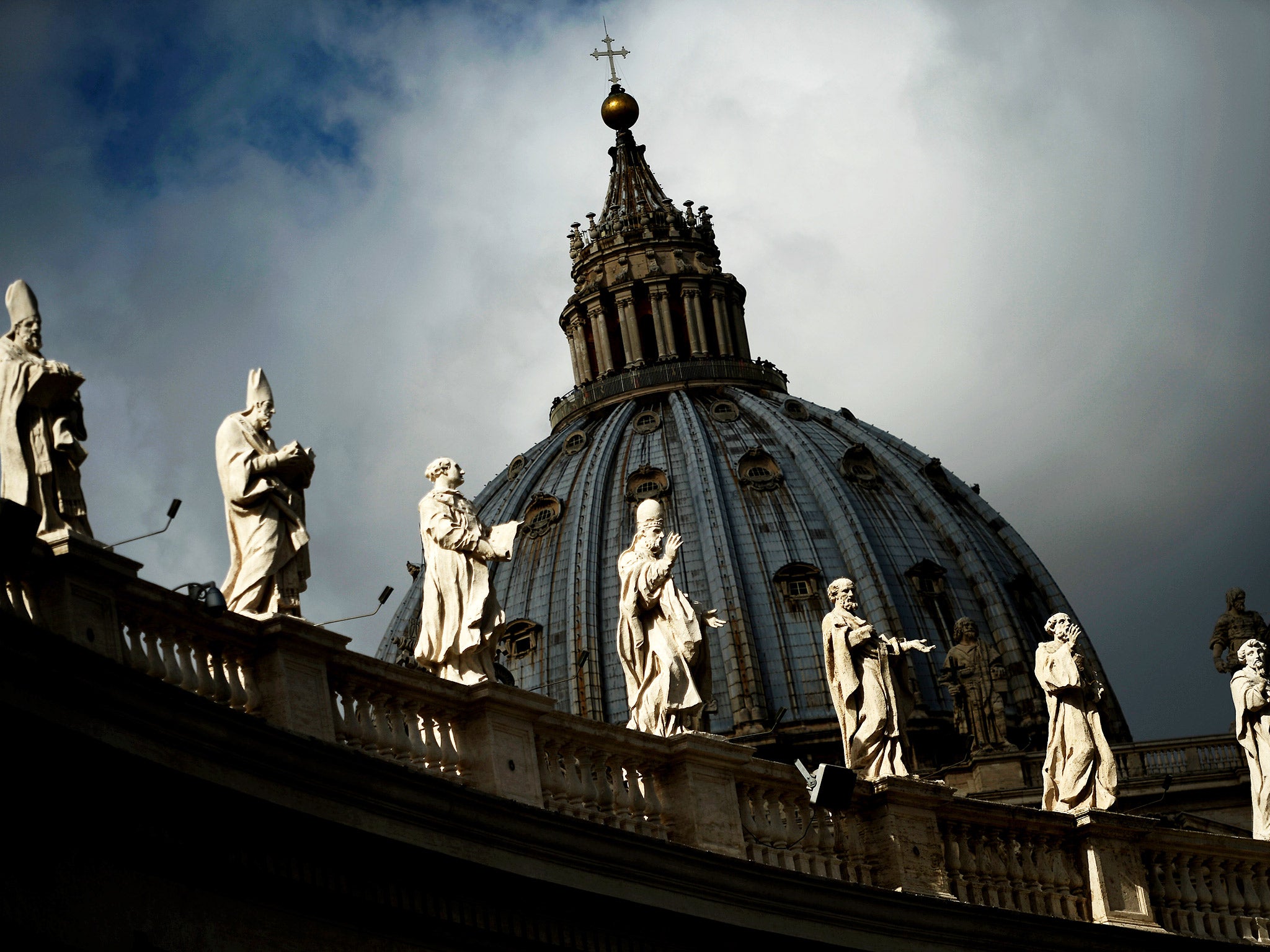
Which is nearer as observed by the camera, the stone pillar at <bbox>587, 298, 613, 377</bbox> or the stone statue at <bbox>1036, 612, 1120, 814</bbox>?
the stone statue at <bbox>1036, 612, 1120, 814</bbox>

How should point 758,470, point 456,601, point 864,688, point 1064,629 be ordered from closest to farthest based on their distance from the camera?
point 456,601
point 864,688
point 1064,629
point 758,470

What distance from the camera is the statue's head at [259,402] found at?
2120cm

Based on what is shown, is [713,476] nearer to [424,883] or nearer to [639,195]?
[639,195]

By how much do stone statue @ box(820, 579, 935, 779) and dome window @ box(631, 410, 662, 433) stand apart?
83098mm

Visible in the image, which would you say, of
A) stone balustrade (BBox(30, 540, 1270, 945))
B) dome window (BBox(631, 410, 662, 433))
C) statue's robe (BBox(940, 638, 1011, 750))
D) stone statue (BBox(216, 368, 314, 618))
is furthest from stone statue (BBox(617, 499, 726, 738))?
dome window (BBox(631, 410, 662, 433))

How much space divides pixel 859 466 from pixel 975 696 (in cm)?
3355

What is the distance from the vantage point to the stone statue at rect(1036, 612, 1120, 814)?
27016mm

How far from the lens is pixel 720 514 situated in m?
103

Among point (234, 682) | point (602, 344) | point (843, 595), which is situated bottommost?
point (234, 682)

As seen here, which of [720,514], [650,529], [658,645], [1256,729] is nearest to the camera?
[658,645]

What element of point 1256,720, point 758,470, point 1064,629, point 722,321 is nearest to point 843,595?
point 1064,629

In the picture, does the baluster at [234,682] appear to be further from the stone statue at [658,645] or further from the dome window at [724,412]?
the dome window at [724,412]

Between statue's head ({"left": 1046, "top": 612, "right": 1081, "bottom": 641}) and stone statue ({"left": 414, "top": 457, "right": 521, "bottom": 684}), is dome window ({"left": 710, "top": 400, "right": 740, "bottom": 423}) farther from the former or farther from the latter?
stone statue ({"left": 414, "top": 457, "right": 521, "bottom": 684})

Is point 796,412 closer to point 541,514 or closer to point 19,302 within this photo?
point 541,514
